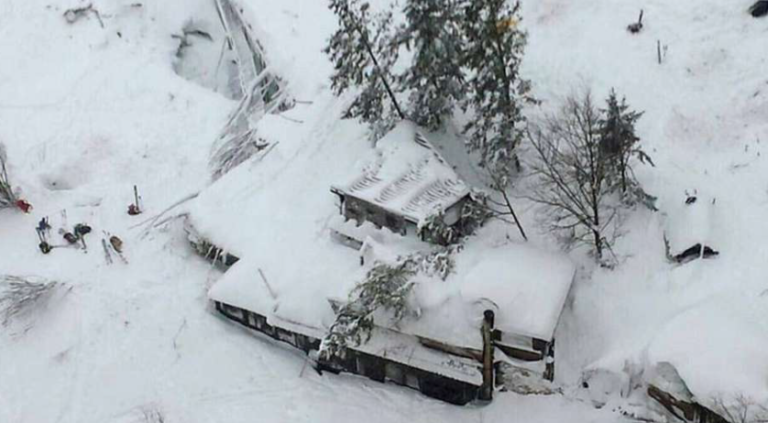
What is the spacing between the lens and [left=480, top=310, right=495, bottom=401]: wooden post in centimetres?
1988

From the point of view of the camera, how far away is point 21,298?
76.7 ft

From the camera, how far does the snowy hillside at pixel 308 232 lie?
811 inches

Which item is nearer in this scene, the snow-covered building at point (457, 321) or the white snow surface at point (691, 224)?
the snow-covered building at point (457, 321)

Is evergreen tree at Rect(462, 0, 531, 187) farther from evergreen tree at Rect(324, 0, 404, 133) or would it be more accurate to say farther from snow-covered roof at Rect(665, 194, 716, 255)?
snow-covered roof at Rect(665, 194, 716, 255)

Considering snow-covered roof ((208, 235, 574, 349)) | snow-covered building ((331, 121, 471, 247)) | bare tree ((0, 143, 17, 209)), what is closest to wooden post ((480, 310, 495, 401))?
snow-covered roof ((208, 235, 574, 349))

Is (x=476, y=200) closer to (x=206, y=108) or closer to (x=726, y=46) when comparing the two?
(x=726, y=46)

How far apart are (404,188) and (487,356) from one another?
14.6 ft

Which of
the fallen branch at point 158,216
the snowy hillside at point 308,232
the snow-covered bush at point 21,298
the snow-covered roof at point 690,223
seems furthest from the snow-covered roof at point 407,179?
the snow-covered bush at point 21,298

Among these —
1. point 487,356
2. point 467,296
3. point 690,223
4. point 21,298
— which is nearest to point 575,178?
point 690,223

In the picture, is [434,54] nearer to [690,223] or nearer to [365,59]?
[365,59]

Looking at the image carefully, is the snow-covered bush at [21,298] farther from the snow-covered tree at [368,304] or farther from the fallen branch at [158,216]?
the snow-covered tree at [368,304]

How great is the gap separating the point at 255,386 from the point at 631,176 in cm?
1013

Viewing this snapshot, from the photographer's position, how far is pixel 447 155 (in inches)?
939

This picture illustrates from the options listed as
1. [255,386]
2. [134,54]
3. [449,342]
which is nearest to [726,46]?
[449,342]
